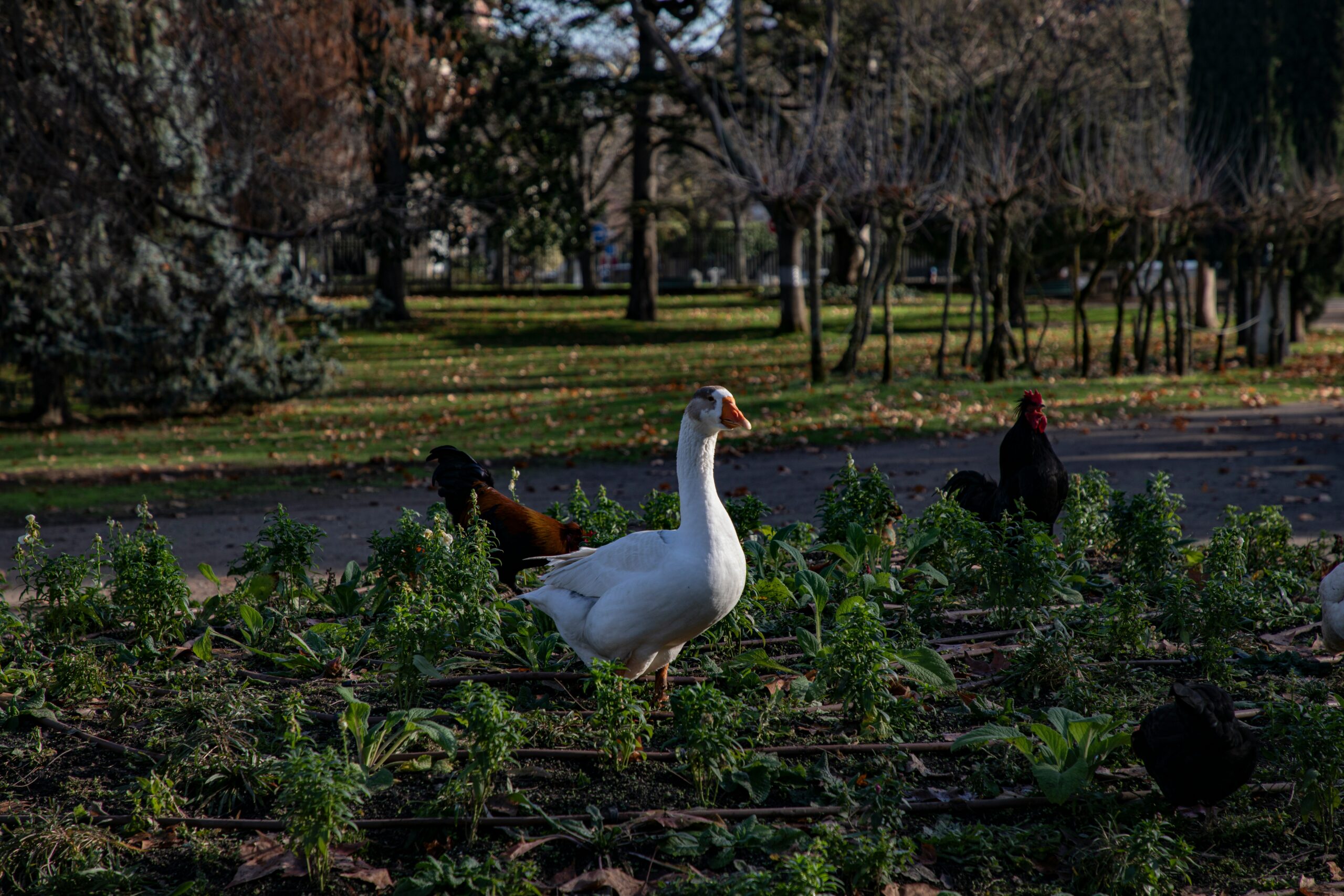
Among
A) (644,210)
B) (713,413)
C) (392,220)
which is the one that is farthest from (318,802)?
(644,210)

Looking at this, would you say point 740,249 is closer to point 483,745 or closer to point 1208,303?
point 1208,303

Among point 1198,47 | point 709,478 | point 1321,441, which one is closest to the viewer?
point 709,478

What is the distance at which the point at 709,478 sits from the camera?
389 centimetres

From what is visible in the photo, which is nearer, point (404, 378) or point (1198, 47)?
point (404, 378)

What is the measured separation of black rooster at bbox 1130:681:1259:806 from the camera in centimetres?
320

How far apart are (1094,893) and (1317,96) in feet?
69.5

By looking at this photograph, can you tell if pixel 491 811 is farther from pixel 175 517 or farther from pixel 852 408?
pixel 852 408

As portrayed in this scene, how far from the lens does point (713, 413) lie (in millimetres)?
3828

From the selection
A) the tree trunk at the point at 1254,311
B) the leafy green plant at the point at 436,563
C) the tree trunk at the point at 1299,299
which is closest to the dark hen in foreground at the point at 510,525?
the leafy green plant at the point at 436,563

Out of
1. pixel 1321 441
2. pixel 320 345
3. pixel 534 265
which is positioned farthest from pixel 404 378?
pixel 534 265

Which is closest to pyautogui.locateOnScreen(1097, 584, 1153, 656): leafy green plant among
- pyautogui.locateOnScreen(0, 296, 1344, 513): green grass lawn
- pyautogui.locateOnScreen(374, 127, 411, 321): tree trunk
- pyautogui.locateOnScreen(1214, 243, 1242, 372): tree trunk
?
pyautogui.locateOnScreen(0, 296, 1344, 513): green grass lawn

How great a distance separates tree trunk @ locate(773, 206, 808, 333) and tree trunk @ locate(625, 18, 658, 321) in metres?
3.26

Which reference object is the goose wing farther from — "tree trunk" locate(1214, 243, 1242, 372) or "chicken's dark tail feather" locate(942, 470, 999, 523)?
"tree trunk" locate(1214, 243, 1242, 372)

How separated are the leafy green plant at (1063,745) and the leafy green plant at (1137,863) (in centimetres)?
19
